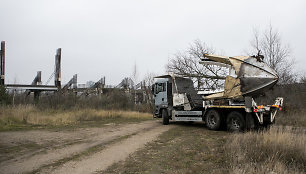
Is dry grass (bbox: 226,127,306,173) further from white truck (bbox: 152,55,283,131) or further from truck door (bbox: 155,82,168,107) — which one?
truck door (bbox: 155,82,168,107)

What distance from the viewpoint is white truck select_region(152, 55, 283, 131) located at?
1020 centimetres

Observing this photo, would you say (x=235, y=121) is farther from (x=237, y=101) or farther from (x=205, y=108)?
(x=205, y=108)

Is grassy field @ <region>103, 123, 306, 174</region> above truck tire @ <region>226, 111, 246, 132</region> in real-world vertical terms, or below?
below

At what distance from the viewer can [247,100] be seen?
32.9 ft

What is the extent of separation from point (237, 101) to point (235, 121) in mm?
982

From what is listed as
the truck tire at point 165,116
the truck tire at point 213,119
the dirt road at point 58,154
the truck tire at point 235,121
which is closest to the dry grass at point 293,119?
the truck tire at point 235,121

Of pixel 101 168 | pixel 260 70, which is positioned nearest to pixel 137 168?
pixel 101 168

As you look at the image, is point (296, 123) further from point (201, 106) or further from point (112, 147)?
point (112, 147)

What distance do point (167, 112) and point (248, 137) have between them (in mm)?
7744

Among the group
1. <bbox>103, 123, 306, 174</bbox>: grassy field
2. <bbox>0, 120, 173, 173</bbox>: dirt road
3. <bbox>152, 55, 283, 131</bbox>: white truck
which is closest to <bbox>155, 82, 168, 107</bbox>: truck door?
<bbox>152, 55, 283, 131</bbox>: white truck

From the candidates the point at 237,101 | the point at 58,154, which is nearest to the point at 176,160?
the point at 58,154

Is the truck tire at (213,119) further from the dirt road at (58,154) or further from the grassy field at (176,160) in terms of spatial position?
the dirt road at (58,154)

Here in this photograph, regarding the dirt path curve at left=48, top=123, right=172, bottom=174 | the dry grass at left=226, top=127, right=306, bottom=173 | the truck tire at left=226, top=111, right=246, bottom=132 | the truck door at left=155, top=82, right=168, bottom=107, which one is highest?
the truck door at left=155, top=82, right=168, bottom=107

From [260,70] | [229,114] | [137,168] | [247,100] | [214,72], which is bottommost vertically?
[137,168]
